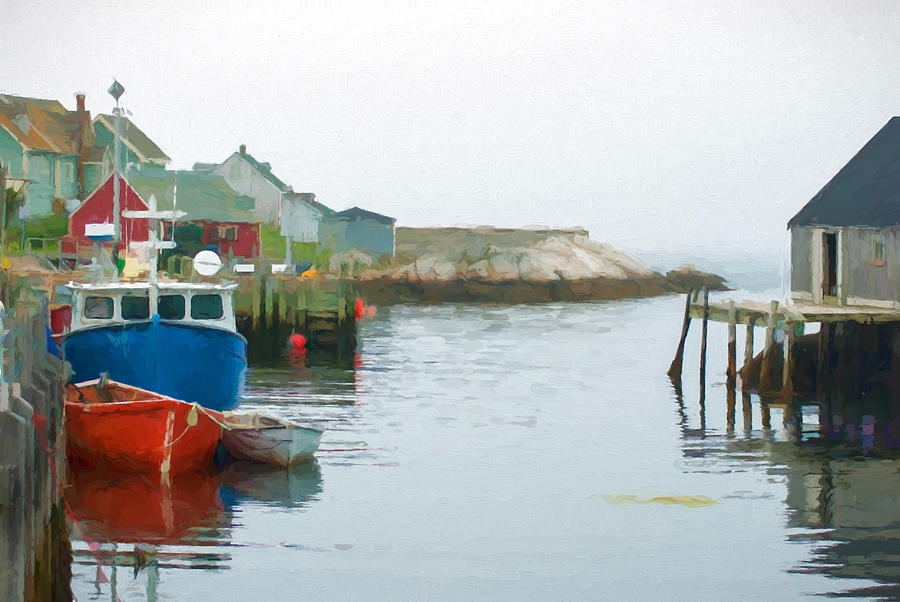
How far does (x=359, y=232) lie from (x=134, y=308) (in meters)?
48.0

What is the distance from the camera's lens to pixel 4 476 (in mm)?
4492

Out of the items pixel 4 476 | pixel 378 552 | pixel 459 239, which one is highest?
pixel 459 239

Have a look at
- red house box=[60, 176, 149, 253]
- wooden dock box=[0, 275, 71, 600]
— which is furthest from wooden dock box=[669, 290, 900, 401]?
red house box=[60, 176, 149, 253]

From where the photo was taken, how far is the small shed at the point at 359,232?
59062 millimetres

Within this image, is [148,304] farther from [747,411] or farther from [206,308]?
[747,411]

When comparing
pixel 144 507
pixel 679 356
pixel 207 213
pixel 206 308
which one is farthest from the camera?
pixel 207 213

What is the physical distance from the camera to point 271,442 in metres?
11.6

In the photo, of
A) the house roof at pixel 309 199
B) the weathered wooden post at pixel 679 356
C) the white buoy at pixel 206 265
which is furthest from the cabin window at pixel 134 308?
the house roof at pixel 309 199

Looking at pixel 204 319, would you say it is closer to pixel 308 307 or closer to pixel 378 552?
pixel 378 552

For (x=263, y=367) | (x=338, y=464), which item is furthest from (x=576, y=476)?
(x=263, y=367)

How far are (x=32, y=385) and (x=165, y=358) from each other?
7.70m

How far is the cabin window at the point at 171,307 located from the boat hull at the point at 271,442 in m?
2.63

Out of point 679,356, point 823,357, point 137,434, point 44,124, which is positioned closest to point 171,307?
point 137,434

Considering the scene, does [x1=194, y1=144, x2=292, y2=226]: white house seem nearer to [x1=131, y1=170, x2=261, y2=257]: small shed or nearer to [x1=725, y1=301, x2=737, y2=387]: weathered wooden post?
[x1=131, y1=170, x2=261, y2=257]: small shed
